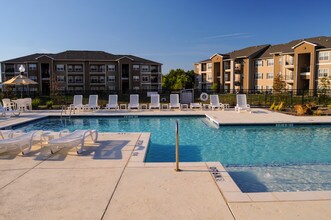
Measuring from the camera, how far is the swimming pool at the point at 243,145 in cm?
627

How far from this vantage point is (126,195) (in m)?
4.31

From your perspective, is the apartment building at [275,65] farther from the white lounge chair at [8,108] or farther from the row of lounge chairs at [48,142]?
the row of lounge chairs at [48,142]

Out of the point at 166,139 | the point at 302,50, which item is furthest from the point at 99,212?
the point at 302,50

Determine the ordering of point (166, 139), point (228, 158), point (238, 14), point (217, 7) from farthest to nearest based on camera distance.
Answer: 1. point (238, 14)
2. point (217, 7)
3. point (166, 139)
4. point (228, 158)

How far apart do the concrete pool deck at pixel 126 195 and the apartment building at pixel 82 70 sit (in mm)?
40969

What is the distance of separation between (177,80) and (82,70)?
1031 inches

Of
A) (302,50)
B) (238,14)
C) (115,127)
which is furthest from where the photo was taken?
(302,50)

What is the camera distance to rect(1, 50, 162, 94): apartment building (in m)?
47.6

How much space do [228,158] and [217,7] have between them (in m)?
17.4

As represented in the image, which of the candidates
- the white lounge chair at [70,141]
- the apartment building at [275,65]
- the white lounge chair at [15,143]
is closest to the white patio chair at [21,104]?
the white lounge chair at [15,143]

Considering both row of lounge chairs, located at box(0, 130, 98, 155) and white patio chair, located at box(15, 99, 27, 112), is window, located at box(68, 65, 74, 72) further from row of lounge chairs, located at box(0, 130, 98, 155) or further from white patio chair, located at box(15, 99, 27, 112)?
row of lounge chairs, located at box(0, 130, 98, 155)

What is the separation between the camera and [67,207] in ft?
12.8

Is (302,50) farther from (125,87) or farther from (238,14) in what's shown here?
(125,87)

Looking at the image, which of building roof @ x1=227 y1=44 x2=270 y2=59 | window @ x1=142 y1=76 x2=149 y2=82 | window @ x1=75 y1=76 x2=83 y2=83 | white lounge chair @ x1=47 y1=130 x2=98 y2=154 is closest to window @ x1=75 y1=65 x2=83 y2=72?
window @ x1=75 y1=76 x2=83 y2=83
